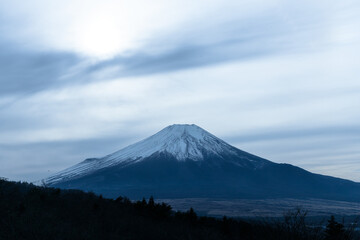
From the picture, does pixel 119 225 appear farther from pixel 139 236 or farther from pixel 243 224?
pixel 243 224

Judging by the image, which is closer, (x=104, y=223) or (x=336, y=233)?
(x=336, y=233)

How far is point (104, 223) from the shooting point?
73.6 ft

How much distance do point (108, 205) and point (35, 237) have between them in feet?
31.9

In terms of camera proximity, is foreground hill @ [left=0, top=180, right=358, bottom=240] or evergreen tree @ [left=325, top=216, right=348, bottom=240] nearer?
evergreen tree @ [left=325, top=216, right=348, bottom=240]

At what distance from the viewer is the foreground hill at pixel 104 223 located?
51.8ft

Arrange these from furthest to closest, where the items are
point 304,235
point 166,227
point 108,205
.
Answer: point 108,205 < point 166,227 < point 304,235

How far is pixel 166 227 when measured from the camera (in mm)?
24266

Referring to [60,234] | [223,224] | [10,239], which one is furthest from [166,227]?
[10,239]

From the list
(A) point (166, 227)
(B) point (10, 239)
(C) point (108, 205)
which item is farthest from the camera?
(C) point (108, 205)

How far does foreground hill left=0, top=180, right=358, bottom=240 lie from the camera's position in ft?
51.8

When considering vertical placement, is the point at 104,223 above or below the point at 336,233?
above

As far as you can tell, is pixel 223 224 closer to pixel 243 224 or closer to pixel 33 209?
pixel 243 224

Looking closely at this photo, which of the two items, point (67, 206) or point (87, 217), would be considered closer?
point (87, 217)

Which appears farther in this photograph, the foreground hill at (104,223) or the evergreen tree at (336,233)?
the foreground hill at (104,223)
